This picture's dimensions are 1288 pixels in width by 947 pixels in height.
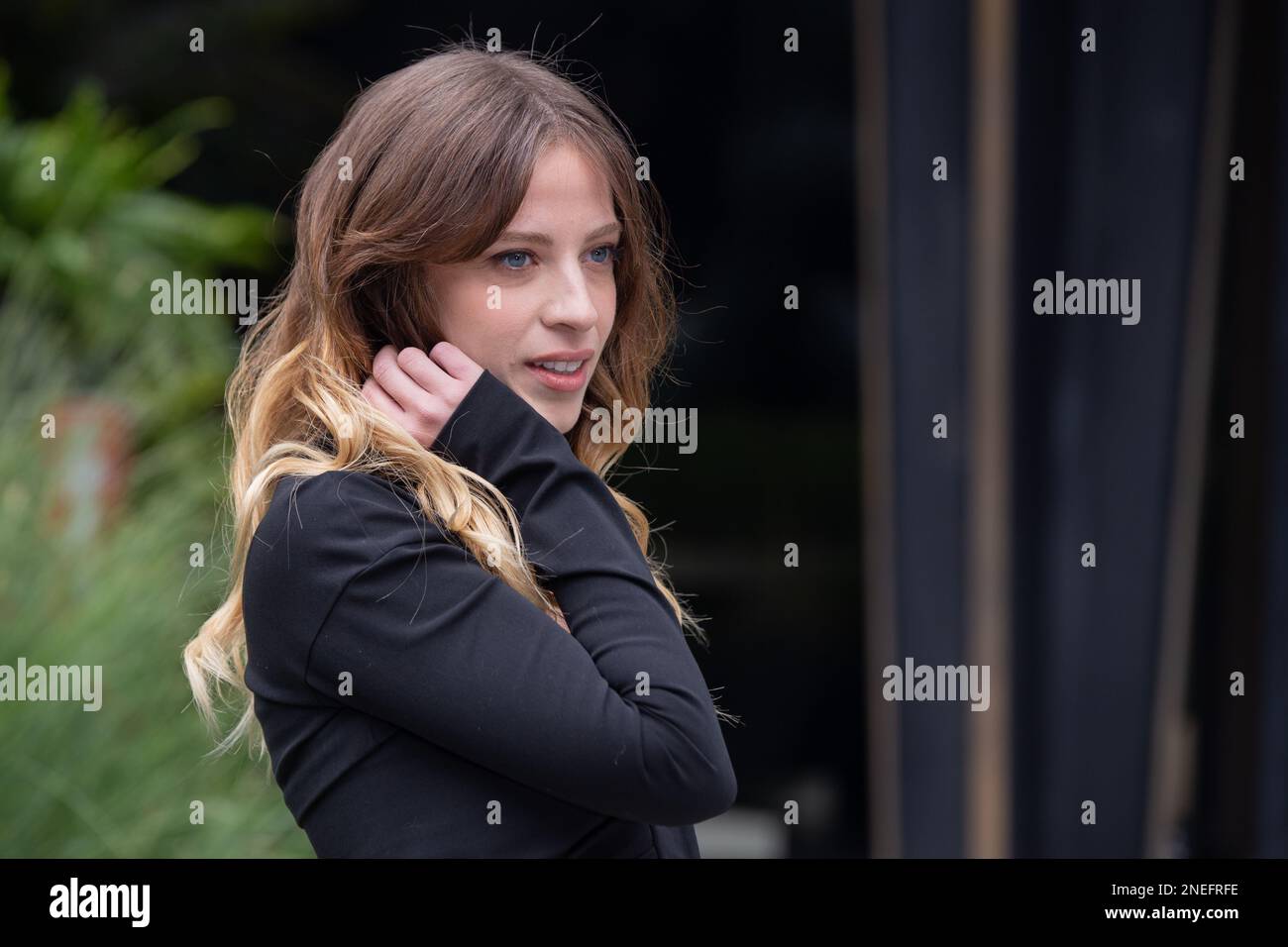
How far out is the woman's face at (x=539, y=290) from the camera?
153 cm

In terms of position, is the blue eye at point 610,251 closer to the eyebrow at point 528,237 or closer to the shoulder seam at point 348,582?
the eyebrow at point 528,237

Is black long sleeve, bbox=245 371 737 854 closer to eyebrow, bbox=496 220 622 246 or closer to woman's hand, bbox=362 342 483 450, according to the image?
woman's hand, bbox=362 342 483 450

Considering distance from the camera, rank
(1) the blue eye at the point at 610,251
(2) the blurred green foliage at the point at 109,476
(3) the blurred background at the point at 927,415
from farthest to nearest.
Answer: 1. (3) the blurred background at the point at 927,415
2. (2) the blurred green foliage at the point at 109,476
3. (1) the blue eye at the point at 610,251

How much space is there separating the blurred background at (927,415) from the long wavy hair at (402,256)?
2202 millimetres

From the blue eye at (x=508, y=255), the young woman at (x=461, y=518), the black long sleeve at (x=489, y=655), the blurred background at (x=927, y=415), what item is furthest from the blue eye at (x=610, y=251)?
the blurred background at (x=927, y=415)

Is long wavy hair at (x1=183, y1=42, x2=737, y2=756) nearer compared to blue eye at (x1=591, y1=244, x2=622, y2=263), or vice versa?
long wavy hair at (x1=183, y1=42, x2=737, y2=756)

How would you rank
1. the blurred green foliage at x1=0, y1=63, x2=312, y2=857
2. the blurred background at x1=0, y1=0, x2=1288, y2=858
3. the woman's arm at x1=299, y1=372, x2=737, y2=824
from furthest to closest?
the blurred background at x1=0, y1=0, x2=1288, y2=858 < the blurred green foliage at x1=0, y1=63, x2=312, y2=857 < the woman's arm at x1=299, y1=372, x2=737, y2=824

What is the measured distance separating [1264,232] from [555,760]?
148 inches

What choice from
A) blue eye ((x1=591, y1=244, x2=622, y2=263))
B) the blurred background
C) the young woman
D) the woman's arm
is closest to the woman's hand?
the young woman

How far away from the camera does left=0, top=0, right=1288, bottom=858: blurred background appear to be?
4.29 metres

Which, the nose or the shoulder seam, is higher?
the nose

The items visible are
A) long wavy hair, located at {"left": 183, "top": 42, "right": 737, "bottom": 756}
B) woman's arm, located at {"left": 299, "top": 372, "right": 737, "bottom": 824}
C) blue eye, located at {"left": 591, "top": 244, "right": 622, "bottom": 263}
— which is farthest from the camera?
blue eye, located at {"left": 591, "top": 244, "right": 622, "bottom": 263}

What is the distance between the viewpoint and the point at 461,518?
4.69ft
